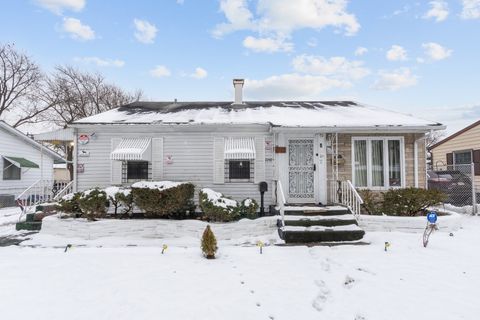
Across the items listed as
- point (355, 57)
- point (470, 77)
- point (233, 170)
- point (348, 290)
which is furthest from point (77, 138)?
point (470, 77)

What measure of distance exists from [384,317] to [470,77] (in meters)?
16.9

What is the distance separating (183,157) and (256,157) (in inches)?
95.3

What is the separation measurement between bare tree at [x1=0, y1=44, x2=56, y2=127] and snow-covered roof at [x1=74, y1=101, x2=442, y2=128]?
20767mm

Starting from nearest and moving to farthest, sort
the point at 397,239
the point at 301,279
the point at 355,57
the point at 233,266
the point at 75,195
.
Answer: the point at 301,279 < the point at 233,266 < the point at 397,239 < the point at 75,195 < the point at 355,57

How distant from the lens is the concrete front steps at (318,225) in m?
6.56

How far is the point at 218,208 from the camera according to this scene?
7.25 m

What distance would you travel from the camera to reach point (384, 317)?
11.4 feet

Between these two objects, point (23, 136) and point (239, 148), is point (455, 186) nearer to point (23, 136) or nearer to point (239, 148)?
point (239, 148)

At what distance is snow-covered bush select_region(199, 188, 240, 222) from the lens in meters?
7.26

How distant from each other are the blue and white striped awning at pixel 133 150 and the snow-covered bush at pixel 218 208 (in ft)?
8.08

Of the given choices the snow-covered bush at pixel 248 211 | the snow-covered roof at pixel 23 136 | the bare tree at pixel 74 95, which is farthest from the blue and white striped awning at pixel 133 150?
the bare tree at pixel 74 95

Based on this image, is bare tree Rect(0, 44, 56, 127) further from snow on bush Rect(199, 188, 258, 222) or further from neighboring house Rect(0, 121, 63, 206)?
snow on bush Rect(199, 188, 258, 222)

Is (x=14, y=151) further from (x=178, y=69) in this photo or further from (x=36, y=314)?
(x=36, y=314)

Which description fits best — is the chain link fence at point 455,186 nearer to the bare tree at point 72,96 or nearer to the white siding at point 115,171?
the white siding at point 115,171
